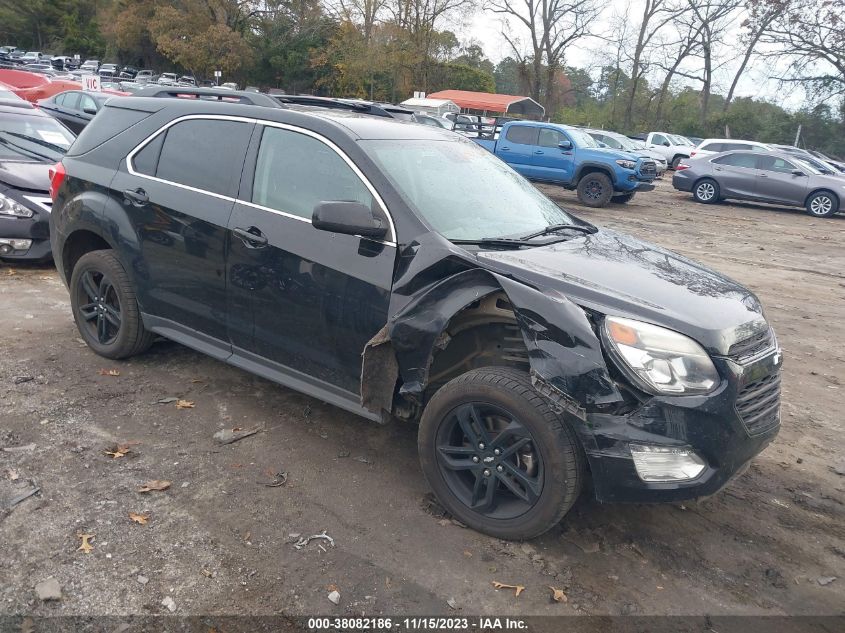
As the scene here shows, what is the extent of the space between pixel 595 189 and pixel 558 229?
14.2 metres

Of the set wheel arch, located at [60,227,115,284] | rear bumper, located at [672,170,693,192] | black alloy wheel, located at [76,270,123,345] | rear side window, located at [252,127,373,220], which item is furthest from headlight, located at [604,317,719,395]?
rear bumper, located at [672,170,693,192]

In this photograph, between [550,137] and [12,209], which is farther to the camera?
[550,137]

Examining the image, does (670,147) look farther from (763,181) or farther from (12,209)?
(12,209)

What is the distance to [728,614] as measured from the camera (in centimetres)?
303

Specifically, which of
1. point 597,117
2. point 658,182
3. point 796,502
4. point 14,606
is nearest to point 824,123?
point 597,117

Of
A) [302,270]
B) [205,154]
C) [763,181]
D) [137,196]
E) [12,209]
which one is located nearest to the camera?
[302,270]

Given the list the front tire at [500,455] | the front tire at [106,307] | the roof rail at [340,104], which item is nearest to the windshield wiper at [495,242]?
the front tire at [500,455]

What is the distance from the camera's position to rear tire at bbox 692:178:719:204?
20.5 metres

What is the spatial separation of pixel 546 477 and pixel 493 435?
336mm

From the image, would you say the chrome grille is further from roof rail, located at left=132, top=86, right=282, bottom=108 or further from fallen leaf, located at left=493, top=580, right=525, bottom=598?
roof rail, located at left=132, top=86, right=282, bottom=108

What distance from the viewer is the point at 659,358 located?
3.09 metres

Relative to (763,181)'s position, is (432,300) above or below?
below

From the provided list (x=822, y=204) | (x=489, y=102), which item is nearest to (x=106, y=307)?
(x=822, y=204)

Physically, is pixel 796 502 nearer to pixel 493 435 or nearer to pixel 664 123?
pixel 493 435
